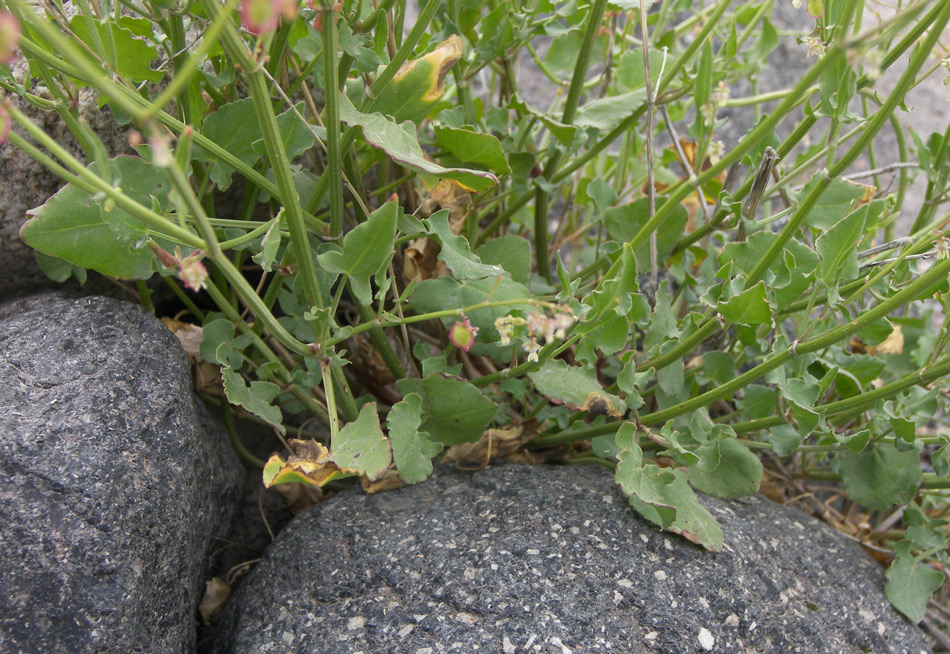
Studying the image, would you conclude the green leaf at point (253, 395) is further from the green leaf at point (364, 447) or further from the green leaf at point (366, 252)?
the green leaf at point (366, 252)

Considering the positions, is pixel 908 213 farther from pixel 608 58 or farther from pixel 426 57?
pixel 426 57

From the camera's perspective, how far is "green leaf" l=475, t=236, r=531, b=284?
1340mm

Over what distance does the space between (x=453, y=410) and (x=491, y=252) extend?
1.03 ft

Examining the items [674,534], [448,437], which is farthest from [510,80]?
[674,534]

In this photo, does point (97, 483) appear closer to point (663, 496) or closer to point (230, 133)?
point (230, 133)

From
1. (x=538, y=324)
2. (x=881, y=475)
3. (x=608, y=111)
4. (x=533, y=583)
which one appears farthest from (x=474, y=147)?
(x=881, y=475)

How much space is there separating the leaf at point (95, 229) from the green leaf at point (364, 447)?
1.27 feet

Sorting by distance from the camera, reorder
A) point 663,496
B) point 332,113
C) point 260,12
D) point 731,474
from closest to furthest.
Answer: point 260,12 → point 332,113 → point 663,496 → point 731,474

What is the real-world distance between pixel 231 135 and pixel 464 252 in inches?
15.5

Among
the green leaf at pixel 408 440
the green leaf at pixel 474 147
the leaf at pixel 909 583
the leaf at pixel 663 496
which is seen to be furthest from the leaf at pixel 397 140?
the leaf at pixel 909 583

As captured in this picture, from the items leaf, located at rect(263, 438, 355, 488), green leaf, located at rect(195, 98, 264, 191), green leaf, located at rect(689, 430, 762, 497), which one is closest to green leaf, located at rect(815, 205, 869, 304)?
green leaf, located at rect(689, 430, 762, 497)

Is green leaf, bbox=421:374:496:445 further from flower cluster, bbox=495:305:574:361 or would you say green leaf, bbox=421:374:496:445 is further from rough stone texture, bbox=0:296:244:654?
rough stone texture, bbox=0:296:244:654

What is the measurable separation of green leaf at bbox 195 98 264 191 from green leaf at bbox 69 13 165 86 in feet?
0.31

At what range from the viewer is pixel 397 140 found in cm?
102
